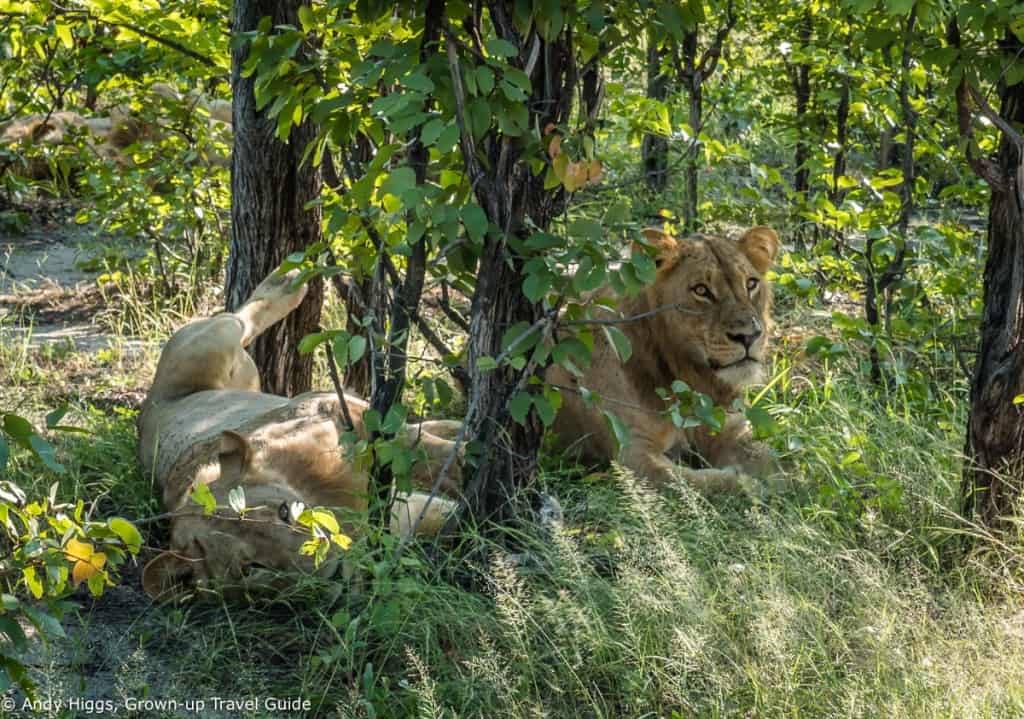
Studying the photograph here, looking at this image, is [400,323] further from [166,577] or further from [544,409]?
[166,577]

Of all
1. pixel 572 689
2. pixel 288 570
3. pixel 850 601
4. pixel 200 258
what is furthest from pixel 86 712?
pixel 200 258

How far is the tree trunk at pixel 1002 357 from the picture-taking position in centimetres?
424

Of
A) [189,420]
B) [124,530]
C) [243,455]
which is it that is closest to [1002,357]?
[243,455]

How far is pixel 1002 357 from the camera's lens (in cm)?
428

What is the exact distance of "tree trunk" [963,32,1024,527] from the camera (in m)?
4.24

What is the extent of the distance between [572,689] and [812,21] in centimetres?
657

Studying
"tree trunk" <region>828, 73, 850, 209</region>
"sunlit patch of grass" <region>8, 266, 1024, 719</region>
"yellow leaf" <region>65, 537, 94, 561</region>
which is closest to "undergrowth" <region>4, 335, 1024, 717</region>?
"sunlit patch of grass" <region>8, 266, 1024, 719</region>

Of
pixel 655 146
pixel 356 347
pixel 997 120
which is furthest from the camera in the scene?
pixel 655 146

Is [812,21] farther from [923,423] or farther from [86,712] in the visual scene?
[86,712]

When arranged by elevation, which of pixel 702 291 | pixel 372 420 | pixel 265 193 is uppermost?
pixel 265 193

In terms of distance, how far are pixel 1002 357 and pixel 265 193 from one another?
353 centimetres

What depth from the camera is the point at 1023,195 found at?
4203 mm

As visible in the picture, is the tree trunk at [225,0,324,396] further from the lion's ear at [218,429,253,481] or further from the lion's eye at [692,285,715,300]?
the lion's eye at [692,285,715,300]

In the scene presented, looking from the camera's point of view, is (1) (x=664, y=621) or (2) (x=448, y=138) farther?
(1) (x=664, y=621)
